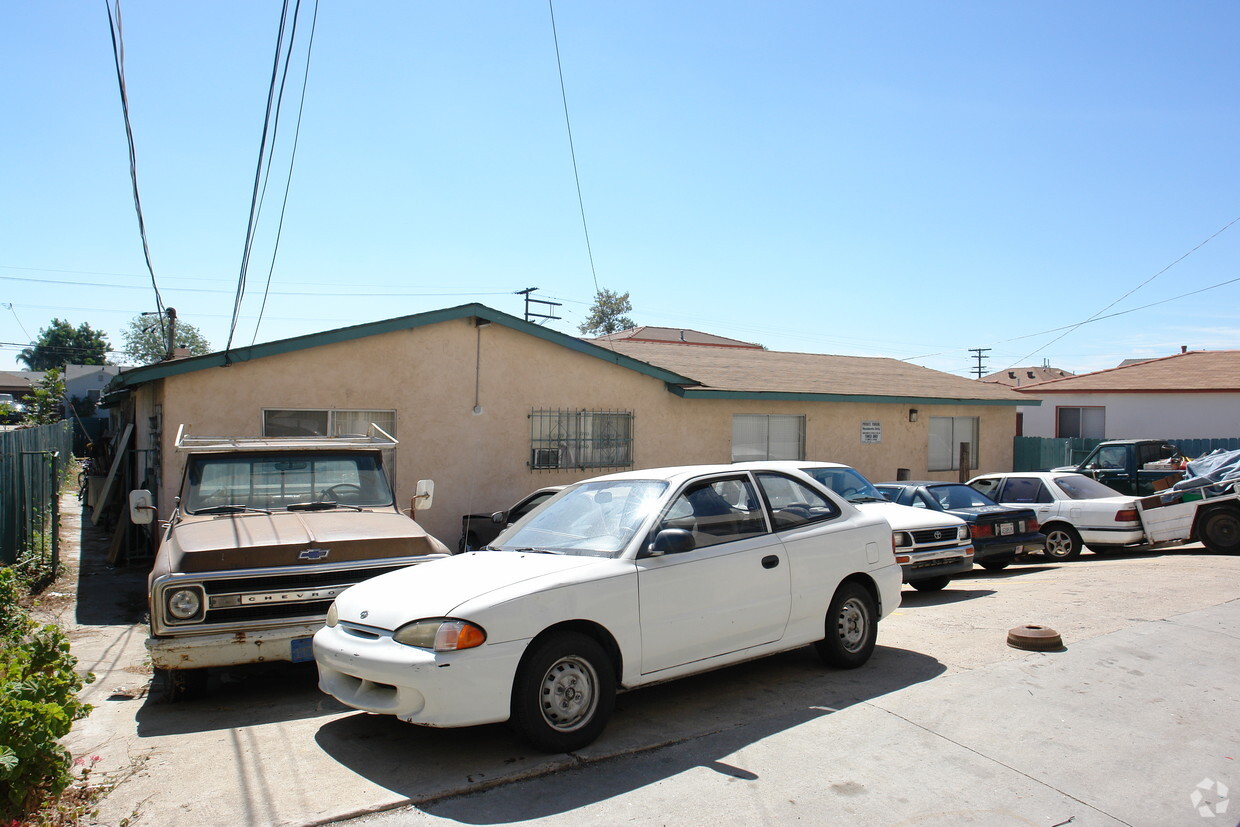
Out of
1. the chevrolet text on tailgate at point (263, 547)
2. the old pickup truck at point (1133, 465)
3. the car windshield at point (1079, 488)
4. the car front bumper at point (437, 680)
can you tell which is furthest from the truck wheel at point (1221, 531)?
the car front bumper at point (437, 680)

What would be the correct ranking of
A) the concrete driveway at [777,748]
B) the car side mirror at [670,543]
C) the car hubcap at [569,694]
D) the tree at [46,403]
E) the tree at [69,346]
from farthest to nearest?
the tree at [69,346] < the tree at [46,403] < the car side mirror at [670,543] < the car hubcap at [569,694] < the concrete driveway at [777,748]

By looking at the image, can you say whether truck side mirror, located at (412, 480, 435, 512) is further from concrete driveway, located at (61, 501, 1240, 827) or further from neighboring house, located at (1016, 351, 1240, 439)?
neighboring house, located at (1016, 351, 1240, 439)

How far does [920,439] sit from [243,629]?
1563 centimetres

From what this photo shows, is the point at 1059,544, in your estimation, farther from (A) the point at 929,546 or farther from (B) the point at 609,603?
(B) the point at 609,603

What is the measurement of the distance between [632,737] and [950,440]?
16.2m

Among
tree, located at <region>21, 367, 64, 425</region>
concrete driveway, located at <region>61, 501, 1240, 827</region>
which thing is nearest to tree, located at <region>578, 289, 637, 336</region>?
tree, located at <region>21, 367, 64, 425</region>

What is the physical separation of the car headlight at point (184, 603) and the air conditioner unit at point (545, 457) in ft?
24.0

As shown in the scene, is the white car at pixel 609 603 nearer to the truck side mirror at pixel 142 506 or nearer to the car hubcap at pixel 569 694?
the car hubcap at pixel 569 694

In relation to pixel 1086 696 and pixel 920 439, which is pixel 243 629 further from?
pixel 920 439

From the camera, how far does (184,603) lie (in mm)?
6125

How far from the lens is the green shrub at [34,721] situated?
404cm

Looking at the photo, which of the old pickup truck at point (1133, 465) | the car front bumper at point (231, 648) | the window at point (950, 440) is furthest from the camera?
the window at point (950, 440)

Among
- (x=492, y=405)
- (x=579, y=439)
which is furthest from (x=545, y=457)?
(x=492, y=405)

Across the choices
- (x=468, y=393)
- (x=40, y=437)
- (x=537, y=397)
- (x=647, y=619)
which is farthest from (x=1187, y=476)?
(x=40, y=437)
